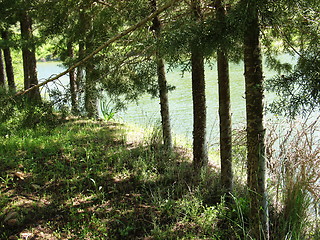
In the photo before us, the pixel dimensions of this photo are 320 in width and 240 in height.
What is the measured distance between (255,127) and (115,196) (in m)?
2.38

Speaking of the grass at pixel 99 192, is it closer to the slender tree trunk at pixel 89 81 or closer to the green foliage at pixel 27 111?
the green foliage at pixel 27 111

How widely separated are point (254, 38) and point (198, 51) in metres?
0.52

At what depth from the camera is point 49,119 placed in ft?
12.4

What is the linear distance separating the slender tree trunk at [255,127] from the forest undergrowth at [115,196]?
228 millimetres

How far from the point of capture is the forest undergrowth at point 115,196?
11.4ft

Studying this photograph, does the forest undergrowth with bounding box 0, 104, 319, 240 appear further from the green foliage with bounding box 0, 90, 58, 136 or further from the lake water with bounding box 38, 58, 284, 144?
the lake water with bounding box 38, 58, 284, 144

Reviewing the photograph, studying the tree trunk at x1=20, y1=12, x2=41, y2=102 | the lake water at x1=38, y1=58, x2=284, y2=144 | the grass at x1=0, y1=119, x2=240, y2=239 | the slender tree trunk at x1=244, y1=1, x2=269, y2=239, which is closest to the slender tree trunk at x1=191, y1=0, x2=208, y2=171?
the grass at x1=0, y1=119, x2=240, y2=239

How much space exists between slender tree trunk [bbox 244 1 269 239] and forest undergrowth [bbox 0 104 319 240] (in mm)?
228

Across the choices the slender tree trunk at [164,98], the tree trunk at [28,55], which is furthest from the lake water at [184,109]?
the slender tree trunk at [164,98]

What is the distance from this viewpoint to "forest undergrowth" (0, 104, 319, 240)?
346 cm

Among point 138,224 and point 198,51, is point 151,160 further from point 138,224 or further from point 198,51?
point 198,51

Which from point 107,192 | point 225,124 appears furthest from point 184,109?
point 107,192

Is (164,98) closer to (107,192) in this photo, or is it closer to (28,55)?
(107,192)

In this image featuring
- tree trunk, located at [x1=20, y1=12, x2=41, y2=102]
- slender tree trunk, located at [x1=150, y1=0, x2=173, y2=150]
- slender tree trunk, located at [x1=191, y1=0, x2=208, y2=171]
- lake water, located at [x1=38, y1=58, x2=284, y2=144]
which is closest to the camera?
slender tree trunk, located at [x1=191, y1=0, x2=208, y2=171]
